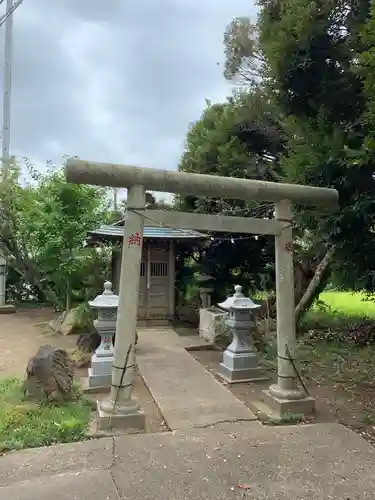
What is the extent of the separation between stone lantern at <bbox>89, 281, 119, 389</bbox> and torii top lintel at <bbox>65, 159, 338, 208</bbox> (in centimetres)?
184

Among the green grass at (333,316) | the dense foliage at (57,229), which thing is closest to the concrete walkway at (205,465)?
the green grass at (333,316)

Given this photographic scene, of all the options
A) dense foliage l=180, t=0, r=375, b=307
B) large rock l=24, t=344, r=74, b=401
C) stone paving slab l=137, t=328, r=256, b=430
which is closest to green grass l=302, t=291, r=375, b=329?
dense foliage l=180, t=0, r=375, b=307

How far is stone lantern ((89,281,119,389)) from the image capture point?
17.7 ft

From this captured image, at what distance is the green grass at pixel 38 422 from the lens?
12.2 ft

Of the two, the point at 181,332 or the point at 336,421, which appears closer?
the point at 336,421

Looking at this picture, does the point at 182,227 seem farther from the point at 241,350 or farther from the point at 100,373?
A: the point at 241,350

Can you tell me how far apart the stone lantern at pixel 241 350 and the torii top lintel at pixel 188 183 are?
1892 mm

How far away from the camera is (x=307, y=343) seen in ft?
27.1

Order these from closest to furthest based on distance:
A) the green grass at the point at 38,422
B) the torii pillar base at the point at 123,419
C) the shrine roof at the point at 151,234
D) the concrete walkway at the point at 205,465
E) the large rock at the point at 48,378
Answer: the concrete walkway at the point at 205,465
the green grass at the point at 38,422
the torii pillar base at the point at 123,419
the large rock at the point at 48,378
the shrine roof at the point at 151,234

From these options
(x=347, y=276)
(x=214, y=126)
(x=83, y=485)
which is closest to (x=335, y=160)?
(x=347, y=276)

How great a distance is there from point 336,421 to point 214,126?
823 centimetres

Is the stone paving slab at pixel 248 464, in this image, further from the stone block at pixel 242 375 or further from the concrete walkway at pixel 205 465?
the stone block at pixel 242 375

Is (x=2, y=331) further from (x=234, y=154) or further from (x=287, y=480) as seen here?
(x=287, y=480)

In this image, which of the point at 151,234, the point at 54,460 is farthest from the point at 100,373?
the point at 151,234
